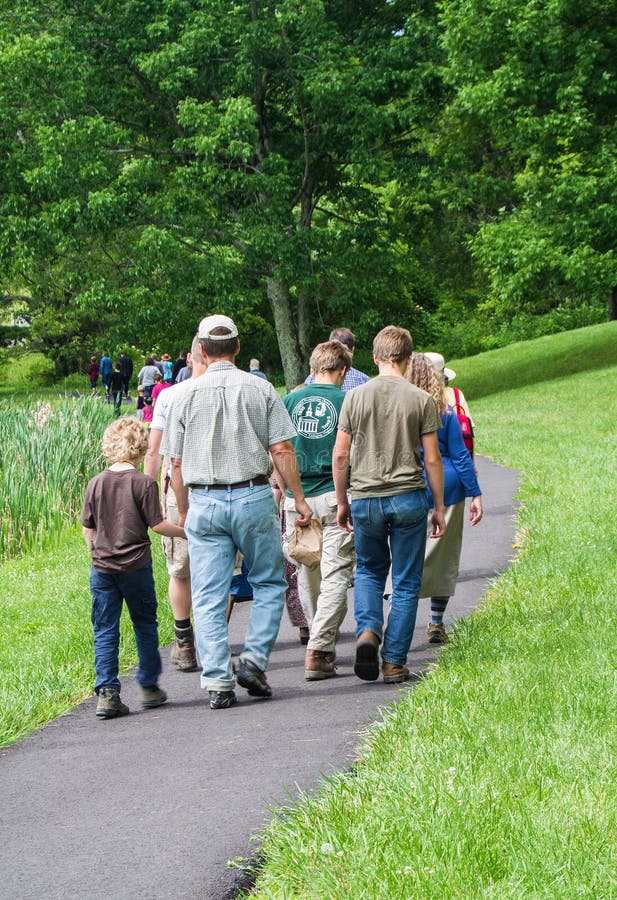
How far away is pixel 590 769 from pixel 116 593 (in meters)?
2.87

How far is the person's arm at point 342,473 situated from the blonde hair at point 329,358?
1.75 feet

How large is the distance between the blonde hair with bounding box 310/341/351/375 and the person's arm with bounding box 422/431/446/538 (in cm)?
81

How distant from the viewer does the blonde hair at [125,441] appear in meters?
6.27

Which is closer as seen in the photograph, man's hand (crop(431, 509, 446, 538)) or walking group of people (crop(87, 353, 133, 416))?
man's hand (crop(431, 509, 446, 538))

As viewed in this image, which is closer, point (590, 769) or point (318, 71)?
point (590, 769)

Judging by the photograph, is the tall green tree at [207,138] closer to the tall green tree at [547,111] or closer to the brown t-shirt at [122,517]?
the tall green tree at [547,111]

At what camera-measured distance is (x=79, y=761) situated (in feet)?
17.9

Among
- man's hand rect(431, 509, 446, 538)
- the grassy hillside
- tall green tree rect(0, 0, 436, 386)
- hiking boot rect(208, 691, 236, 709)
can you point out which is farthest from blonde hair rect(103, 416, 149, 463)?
the grassy hillside

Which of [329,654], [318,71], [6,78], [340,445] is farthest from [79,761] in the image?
[6,78]

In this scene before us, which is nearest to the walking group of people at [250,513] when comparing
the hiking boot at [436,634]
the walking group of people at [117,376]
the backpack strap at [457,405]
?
the hiking boot at [436,634]

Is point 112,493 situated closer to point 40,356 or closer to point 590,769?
point 590,769

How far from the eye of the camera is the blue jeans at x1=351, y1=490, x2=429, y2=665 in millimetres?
6410

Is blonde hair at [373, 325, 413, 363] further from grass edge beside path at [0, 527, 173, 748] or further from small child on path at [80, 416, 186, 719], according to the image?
grass edge beside path at [0, 527, 173, 748]

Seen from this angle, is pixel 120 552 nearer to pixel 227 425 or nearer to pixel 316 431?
pixel 227 425
